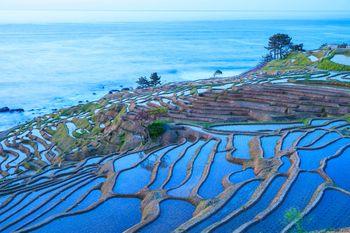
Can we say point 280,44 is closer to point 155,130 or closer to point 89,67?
point 89,67

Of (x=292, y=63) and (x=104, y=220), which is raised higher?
(x=292, y=63)

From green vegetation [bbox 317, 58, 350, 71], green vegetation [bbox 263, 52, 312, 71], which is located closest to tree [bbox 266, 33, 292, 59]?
green vegetation [bbox 263, 52, 312, 71]

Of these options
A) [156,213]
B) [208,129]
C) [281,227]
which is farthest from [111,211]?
[208,129]

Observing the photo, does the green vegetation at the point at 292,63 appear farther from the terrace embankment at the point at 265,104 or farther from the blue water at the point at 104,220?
the blue water at the point at 104,220

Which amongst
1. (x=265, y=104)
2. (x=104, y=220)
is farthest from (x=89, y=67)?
(x=104, y=220)

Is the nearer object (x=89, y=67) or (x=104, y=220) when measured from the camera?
(x=104, y=220)

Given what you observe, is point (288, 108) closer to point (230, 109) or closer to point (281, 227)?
point (230, 109)

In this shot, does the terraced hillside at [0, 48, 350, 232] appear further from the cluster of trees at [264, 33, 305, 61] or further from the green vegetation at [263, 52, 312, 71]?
the cluster of trees at [264, 33, 305, 61]

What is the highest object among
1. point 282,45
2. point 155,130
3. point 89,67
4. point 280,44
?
point 280,44
